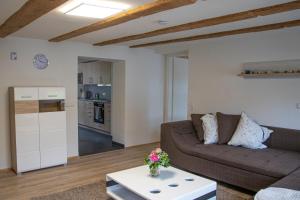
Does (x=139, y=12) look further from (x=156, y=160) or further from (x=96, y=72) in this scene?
(x=96, y=72)

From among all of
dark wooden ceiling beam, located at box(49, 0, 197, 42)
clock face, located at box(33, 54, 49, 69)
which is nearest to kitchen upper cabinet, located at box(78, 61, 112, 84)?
clock face, located at box(33, 54, 49, 69)

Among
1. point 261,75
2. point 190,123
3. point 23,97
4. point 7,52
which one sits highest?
point 7,52

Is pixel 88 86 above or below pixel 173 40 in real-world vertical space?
below

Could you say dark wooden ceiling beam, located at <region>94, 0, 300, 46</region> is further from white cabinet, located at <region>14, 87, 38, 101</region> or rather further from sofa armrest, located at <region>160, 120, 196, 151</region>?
white cabinet, located at <region>14, 87, 38, 101</region>

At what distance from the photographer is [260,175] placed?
9.75 feet

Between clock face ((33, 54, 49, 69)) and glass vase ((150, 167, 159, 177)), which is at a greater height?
clock face ((33, 54, 49, 69))

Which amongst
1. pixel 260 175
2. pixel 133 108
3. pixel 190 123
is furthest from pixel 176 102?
pixel 260 175

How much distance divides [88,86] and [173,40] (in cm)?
469

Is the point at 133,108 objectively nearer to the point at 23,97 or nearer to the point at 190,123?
the point at 190,123

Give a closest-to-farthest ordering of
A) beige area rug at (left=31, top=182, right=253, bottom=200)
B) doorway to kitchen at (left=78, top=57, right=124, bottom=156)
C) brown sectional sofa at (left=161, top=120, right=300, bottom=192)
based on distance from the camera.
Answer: brown sectional sofa at (left=161, top=120, right=300, bottom=192)
beige area rug at (left=31, top=182, right=253, bottom=200)
doorway to kitchen at (left=78, top=57, right=124, bottom=156)

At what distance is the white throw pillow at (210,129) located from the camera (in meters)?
4.01

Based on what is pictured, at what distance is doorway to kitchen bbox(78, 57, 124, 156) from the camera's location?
19.7ft

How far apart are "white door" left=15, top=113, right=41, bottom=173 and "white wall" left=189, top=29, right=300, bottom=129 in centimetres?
291

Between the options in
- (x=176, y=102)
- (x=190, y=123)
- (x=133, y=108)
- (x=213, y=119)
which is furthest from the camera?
(x=176, y=102)
